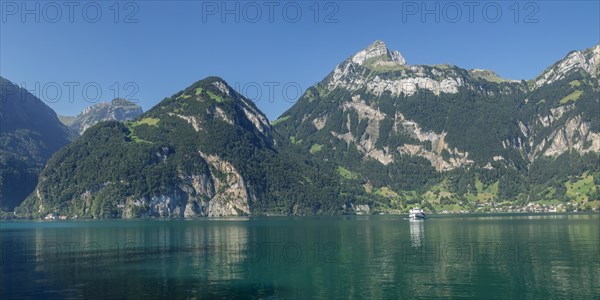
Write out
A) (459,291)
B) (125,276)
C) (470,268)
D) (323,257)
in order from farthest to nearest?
(323,257), (470,268), (125,276), (459,291)

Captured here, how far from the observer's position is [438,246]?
399ft

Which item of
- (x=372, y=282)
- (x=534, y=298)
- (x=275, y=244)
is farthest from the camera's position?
(x=275, y=244)

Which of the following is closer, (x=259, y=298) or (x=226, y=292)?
(x=259, y=298)

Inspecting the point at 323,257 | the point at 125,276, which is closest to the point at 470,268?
the point at 323,257

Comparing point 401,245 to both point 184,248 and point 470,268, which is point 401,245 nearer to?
point 470,268

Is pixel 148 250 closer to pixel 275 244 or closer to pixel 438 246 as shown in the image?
pixel 275 244

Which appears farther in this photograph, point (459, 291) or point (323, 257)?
point (323, 257)

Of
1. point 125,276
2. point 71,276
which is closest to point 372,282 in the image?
point 125,276

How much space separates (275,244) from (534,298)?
264ft

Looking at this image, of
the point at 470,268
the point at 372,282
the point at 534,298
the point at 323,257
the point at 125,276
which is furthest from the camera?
the point at 323,257

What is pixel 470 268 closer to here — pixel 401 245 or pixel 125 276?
pixel 401 245

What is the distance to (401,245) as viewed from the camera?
418 feet

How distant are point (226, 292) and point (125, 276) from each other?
75.9 feet

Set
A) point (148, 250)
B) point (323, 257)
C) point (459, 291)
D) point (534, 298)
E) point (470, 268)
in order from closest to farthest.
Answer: point (534, 298) < point (459, 291) < point (470, 268) < point (323, 257) < point (148, 250)
